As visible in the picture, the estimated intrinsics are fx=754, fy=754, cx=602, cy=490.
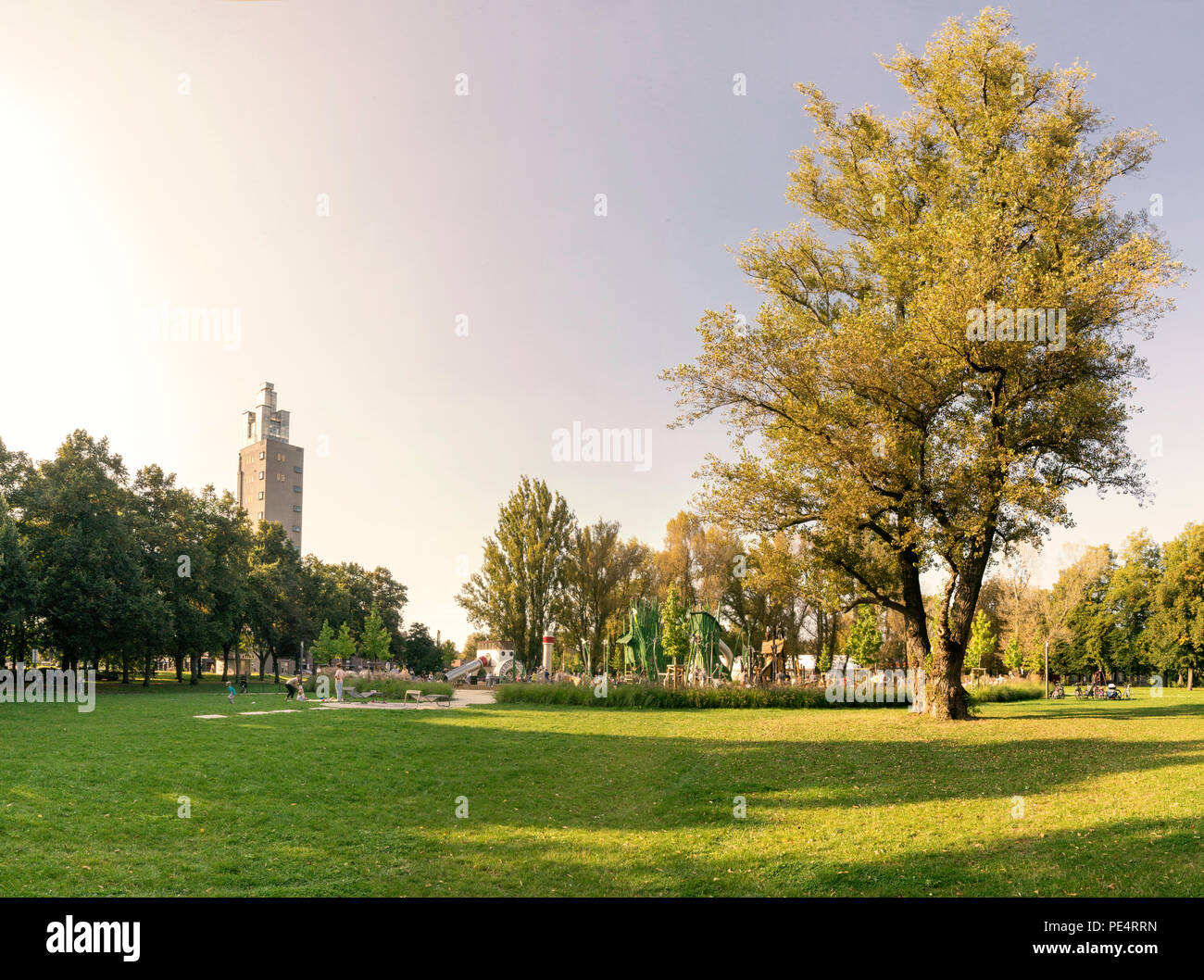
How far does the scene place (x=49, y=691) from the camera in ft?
117

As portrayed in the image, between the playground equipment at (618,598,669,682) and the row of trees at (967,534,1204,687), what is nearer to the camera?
the playground equipment at (618,598,669,682)

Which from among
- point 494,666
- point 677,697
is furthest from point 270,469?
point 677,697

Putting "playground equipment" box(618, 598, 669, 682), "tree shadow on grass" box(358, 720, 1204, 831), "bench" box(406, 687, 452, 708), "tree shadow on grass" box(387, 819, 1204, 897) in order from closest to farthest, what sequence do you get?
"tree shadow on grass" box(387, 819, 1204, 897), "tree shadow on grass" box(358, 720, 1204, 831), "bench" box(406, 687, 452, 708), "playground equipment" box(618, 598, 669, 682)

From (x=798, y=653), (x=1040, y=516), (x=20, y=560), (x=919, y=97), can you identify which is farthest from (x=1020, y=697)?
(x=20, y=560)

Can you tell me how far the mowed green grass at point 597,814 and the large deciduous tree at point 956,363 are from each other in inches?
259

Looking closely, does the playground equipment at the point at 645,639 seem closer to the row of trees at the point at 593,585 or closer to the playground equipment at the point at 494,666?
the row of trees at the point at 593,585

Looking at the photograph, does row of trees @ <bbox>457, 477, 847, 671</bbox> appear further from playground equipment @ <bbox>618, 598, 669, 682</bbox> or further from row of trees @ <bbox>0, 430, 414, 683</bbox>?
row of trees @ <bbox>0, 430, 414, 683</bbox>

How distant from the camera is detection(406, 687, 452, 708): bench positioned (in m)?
33.3

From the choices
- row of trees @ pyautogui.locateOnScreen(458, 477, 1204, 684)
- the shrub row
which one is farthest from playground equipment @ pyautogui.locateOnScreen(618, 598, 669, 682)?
the shrub row

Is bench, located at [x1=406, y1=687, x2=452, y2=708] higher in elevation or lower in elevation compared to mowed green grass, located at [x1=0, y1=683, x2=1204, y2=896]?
lower

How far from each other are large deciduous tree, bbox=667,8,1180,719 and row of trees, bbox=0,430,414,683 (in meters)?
30.5

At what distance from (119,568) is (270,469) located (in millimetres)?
72261

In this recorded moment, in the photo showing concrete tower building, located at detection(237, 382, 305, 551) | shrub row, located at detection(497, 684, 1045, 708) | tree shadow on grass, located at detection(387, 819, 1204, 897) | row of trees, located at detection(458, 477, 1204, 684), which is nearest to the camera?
tree shadow on grass, located at detection(387, 819, 1204, 897)

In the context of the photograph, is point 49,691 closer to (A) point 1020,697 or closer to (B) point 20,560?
(B) point 20,560
